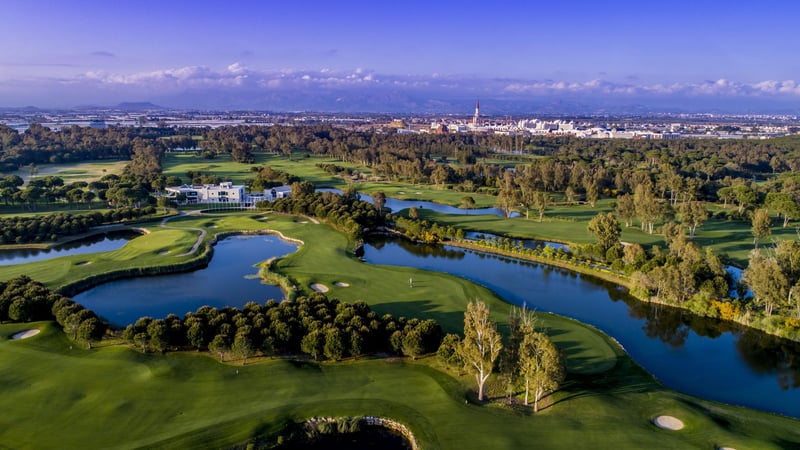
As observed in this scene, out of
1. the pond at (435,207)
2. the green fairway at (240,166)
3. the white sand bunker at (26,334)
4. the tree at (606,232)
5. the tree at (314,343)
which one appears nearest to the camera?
the tree at (314,343)

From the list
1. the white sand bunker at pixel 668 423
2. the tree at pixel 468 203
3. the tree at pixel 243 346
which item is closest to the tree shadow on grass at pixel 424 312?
the tree at pixel 243 346

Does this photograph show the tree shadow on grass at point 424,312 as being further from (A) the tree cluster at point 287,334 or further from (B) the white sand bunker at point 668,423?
(B) the white sand bunker at point 668,423

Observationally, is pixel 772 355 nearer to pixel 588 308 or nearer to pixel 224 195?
pixel 588 308

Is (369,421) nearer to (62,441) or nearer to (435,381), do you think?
(435,381)

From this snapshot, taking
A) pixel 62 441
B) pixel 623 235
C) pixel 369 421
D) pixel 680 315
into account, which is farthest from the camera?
pixel 623 235

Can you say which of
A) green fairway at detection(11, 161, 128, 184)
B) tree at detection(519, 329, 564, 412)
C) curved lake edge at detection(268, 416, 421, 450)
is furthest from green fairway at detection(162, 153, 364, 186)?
tree at detection(519, 329, 564, 412)

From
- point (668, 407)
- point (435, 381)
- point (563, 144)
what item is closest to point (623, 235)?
point (668, 407)
